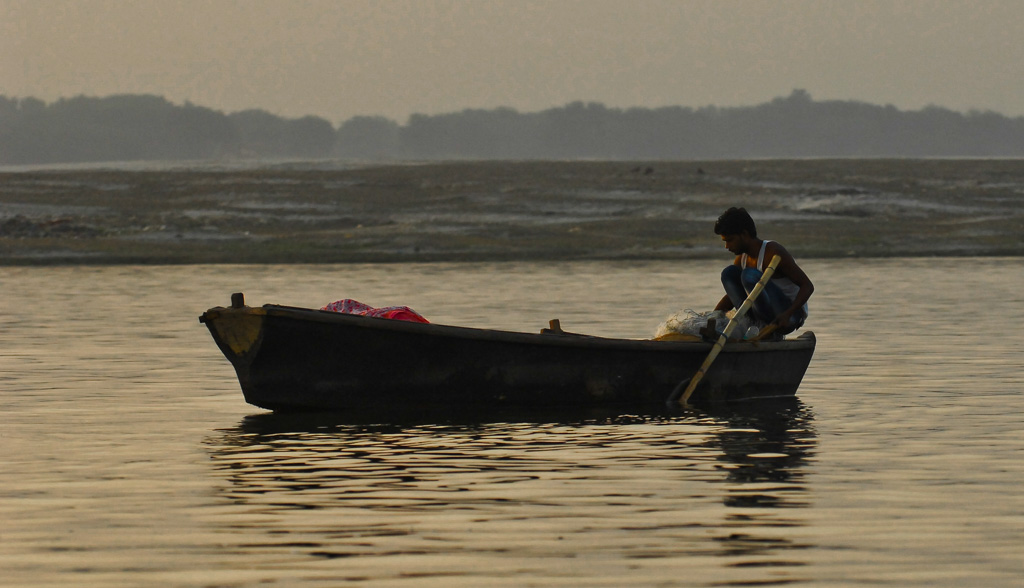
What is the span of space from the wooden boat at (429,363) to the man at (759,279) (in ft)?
1.41

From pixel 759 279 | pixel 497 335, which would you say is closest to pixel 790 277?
pixel 759 279

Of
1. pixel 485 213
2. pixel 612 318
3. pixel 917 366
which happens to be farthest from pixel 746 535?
pixel 485 213

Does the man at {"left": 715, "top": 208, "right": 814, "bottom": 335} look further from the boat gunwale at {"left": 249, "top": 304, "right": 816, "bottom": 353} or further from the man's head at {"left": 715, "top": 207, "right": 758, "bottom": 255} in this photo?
the boat gunwale at {"left": 249, "top": 304, "right": 816, "bottom": 353}

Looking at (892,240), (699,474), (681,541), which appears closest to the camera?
(681,541)

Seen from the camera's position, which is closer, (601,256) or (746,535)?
(746,535)

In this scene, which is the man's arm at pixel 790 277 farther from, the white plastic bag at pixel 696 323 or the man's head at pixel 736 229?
the white plastic bag at pixel 696 323

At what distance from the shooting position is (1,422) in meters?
11.8

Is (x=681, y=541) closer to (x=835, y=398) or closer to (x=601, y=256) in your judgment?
(x=835, y=398)

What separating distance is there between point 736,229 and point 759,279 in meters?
0.51

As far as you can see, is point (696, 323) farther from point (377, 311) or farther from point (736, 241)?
point (377, 311)

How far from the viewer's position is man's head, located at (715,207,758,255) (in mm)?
12531

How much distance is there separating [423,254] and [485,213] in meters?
9.08

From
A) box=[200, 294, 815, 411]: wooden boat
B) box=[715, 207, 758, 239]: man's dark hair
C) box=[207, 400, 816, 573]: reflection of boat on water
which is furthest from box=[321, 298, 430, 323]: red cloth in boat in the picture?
box=[715, 207, 758, 239]: man's dark hair

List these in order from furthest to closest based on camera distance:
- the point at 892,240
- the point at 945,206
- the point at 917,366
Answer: the point at 945,206, the point at 892,240, the point at 917,366
